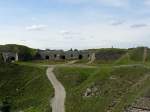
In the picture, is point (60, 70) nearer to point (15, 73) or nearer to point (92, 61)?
point (15, 73)

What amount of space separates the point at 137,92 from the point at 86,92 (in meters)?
9.90

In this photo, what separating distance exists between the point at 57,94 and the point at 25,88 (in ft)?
37.7

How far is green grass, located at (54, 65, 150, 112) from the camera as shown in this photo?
164ft

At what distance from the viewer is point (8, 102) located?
63812 mm

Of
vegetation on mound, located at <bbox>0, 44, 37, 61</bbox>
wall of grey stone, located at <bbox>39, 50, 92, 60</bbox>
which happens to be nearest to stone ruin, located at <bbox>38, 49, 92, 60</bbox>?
wall of grey stone, located at <bbox>39, 50, 92, 60</bbox>

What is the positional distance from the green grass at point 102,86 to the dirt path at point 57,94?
0.79m

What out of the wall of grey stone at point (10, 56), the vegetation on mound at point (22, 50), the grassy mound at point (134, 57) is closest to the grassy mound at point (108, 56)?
the grassy mound at point (134, 57)

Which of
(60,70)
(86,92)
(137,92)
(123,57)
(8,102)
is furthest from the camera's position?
(123,57)

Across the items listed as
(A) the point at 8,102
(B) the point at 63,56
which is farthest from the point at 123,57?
(A) the point at 8,102

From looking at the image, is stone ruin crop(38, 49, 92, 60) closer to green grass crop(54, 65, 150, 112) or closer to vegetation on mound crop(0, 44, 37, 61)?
vegetation on mound crop(0, 44, 37, 61)

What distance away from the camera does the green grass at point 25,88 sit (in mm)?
59844

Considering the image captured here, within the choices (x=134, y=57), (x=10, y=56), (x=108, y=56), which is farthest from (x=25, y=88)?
(x=10, y=56)

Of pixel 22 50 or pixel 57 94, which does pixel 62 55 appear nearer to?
pixel 22 50

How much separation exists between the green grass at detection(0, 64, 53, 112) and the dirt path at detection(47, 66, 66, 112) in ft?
2.76
